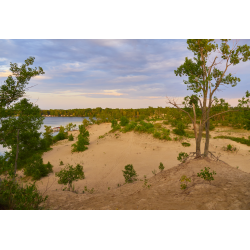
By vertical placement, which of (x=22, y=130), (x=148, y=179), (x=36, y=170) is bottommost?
(x=36, y=170)

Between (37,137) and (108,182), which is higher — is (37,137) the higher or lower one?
the higher one

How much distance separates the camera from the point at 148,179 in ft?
33.8

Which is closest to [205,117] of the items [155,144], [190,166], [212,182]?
[190,166]

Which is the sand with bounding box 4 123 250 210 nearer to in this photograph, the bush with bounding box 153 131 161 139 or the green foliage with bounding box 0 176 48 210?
the bush with bounding box 153 131 161 139

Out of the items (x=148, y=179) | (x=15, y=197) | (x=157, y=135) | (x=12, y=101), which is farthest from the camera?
(x=157, y=135)

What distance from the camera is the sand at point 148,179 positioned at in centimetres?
554

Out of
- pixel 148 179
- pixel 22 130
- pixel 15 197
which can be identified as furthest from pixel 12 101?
pixel 148 179

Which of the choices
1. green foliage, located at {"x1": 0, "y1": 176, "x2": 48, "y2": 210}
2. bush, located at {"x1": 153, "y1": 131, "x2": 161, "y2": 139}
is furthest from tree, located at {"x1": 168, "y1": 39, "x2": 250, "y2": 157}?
bush, located at {"x1": 153, "y1": 131, "x2": 161, "y2": 139}

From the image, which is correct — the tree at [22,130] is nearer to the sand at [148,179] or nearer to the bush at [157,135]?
the sand at [148,179]

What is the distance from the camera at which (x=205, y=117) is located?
9727 mm

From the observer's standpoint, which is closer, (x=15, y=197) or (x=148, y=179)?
(x=15, y=197)

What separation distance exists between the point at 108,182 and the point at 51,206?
6239 mm

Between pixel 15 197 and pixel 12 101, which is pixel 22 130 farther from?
pixel 15 197

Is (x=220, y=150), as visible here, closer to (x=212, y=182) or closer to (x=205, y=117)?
(x=205, y=117)
